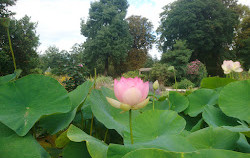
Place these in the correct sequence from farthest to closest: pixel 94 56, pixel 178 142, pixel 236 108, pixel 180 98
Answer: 1. pixel 94 56
2. pixel 180 98
3. pixel 236 108
4. pixel 178 142

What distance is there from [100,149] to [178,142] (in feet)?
0.30

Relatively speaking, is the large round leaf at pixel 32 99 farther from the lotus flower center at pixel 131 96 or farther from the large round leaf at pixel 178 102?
the large round leaf at pixel 178 102

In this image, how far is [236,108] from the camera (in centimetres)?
34

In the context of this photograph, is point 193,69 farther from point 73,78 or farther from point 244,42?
point 73,78

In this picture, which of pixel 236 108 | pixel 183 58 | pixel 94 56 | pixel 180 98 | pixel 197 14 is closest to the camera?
pixel 236 108

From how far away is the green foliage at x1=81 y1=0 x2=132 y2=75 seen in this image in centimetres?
1030

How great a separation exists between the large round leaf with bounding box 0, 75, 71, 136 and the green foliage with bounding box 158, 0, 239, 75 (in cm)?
1023

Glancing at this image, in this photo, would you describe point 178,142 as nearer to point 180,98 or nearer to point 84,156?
point 84,156

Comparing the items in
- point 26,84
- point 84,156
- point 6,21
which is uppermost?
point 6,21

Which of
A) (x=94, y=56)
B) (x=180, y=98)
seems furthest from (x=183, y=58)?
(x=180, y=98)

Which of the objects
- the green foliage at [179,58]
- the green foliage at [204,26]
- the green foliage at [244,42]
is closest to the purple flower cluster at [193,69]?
the green foliage at [179,58]

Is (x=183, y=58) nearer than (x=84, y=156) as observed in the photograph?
No

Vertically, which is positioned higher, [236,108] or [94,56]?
[94,56]

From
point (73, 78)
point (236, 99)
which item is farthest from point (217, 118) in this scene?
point (73, 78)
